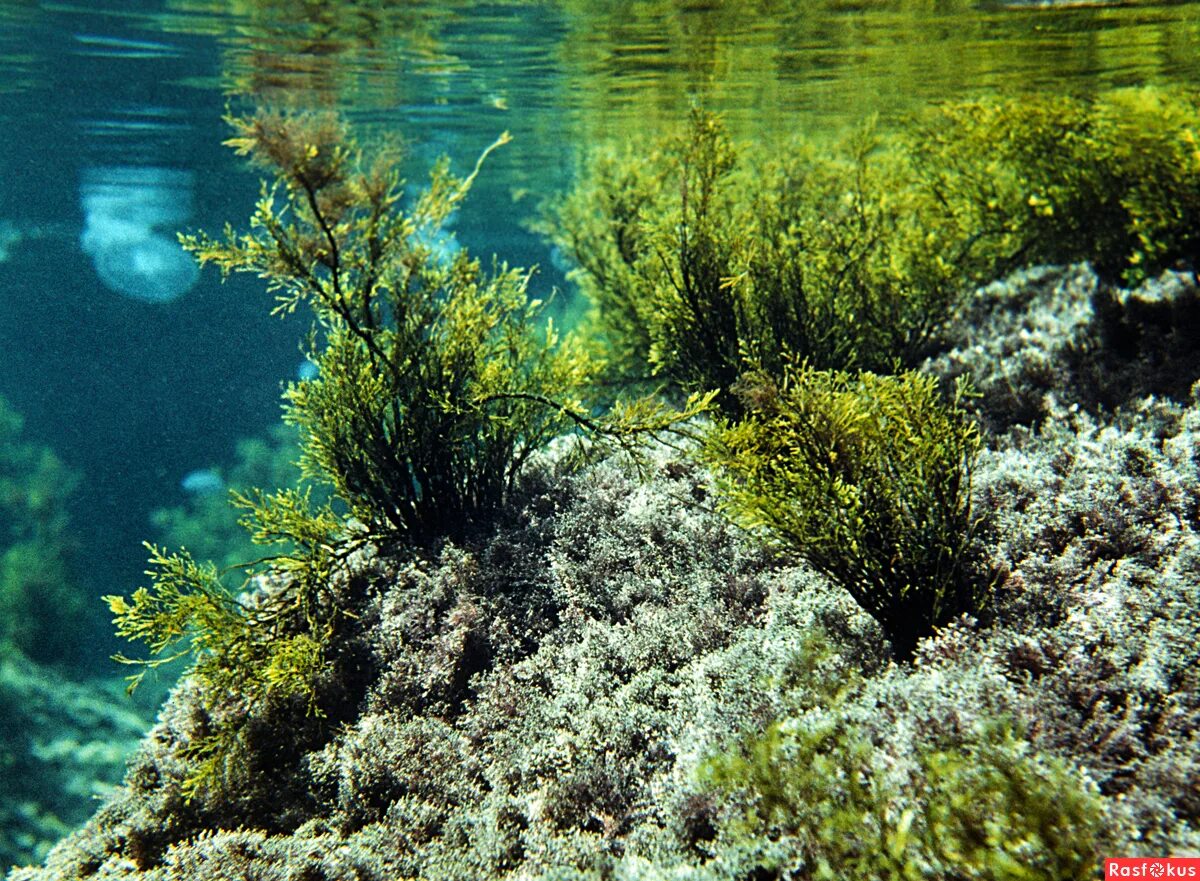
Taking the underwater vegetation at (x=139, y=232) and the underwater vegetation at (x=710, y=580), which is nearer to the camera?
the underwater vegetation at (x=710, y=580)

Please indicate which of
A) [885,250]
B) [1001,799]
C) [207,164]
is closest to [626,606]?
[1001,799]

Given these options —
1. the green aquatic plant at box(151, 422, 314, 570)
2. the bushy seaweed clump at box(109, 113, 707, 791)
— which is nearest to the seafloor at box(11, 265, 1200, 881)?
the bushy seaweed clump at box(109, 113, 707, 791)

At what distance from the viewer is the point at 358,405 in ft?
19.0

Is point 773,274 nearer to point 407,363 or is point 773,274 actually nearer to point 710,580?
point 710,580

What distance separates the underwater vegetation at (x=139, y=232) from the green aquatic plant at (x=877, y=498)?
24704 millimetres

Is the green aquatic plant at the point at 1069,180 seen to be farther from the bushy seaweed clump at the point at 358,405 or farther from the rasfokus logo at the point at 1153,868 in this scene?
the rasfokus logo at the point at 1153,868

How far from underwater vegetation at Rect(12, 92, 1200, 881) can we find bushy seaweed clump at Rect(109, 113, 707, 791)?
0.04 meters

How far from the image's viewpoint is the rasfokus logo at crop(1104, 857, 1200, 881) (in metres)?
2.31

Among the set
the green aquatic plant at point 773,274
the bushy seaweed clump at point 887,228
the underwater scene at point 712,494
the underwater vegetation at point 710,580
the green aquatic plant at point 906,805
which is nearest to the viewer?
the green aquatic plant at point 906,805

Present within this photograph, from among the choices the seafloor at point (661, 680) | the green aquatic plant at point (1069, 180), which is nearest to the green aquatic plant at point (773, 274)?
the green aquatic plant at point (1069, 180)

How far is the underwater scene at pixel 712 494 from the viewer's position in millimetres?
3174

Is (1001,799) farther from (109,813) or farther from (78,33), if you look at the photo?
(78,33)

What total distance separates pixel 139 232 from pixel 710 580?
31314mm

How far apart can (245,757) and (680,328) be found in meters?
5.40
